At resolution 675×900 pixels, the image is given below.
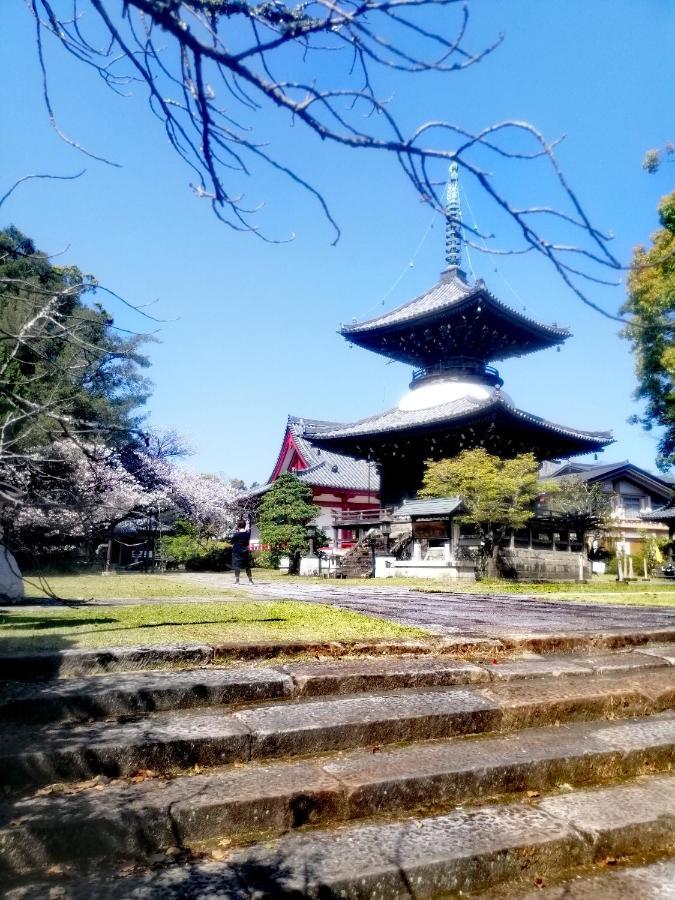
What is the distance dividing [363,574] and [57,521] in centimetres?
993

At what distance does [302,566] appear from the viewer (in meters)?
24.6

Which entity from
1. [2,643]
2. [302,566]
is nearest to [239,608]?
[2,643]

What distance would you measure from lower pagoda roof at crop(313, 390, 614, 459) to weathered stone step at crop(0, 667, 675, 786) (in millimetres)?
17076

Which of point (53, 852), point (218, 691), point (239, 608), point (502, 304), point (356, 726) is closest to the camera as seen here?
point (53, 852)

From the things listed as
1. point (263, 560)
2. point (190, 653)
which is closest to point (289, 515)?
point (263, 560)

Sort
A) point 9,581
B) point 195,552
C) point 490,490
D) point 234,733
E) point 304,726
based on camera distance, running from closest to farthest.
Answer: point 234,733 → point 304,726 → point 9,581 → point 490,490 → point 195,552

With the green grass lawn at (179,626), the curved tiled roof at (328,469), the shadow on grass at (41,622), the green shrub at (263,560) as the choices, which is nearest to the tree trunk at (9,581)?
the green grass lawn at (179,626)

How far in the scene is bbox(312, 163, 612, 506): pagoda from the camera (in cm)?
2169

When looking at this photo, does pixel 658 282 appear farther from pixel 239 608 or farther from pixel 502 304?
pixel 239 608

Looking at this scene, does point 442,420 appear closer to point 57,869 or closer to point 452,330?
point 452,330

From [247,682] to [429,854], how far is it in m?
1.28

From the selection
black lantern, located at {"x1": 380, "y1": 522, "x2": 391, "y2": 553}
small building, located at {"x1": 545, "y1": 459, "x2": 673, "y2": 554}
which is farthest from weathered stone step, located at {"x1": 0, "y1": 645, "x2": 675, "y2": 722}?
small building, located at {"x1": 545, "y1": 459, "x2": 673, "y2": 554}

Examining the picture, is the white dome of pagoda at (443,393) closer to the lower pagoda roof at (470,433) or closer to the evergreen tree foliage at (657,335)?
the lower pagoda roof at (470,433)

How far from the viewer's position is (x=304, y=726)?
8.46ft
